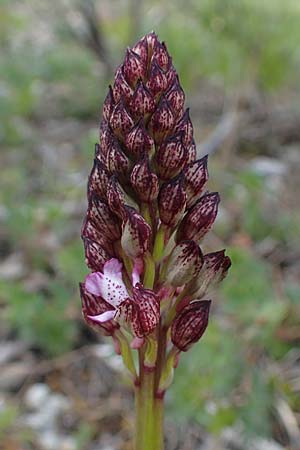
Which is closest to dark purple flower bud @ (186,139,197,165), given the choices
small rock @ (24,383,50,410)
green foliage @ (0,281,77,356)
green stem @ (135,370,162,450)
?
green stem @ (135,370,162,450)

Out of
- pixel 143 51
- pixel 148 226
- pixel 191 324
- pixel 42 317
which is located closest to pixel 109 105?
pixel 143 51

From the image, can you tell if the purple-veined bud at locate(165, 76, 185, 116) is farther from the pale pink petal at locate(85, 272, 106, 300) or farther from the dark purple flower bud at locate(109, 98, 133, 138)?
the pale pink petal at locate(85, 272, 106, 300)

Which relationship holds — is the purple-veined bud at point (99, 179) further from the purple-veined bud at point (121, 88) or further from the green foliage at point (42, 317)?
the green foliage at point (42, 317)

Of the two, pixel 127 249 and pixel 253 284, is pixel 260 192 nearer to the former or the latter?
pixel 253 284

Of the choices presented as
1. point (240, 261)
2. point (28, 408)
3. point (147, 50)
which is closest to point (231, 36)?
point (240, 261)

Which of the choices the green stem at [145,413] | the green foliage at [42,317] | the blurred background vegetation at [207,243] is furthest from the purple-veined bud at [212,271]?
the green foliage at [42,317]

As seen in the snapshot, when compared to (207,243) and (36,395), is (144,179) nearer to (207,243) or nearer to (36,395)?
(36,395)
